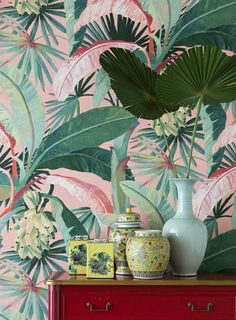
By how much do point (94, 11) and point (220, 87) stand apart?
86cm

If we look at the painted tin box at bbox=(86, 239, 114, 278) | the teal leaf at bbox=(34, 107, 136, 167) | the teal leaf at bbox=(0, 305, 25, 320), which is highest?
the teal leaf at bbox=(34, 107, 136, 167)

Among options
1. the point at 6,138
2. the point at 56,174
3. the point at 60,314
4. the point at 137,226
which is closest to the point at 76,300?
the point at 60,314

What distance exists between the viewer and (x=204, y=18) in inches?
150

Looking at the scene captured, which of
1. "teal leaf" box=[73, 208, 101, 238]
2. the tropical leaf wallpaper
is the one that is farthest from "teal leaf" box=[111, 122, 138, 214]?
"teal leaf" box=[73, 208, 101, 238]

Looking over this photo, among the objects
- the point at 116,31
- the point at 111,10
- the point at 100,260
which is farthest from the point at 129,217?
the point at 111,10

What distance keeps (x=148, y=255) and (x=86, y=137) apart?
79cm

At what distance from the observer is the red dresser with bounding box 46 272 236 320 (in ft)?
10.8

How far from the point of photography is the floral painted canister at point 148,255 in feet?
10.8

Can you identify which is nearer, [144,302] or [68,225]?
[144,302]

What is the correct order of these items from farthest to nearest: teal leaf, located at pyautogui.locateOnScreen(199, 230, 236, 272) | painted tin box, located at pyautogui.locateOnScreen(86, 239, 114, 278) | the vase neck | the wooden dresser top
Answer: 1. teal leaf, located at pyautogui.locateOnScreen(199, 230, 236, 272)
2. the vase neck
3. painted tin box, located at pyautogui.locateOnScreen(86, 239, 114, 278)
4. the wooden dresser top

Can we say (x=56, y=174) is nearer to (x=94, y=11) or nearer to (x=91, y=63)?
(x=91, y=63)

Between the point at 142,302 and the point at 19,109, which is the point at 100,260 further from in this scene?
the point at 19,109

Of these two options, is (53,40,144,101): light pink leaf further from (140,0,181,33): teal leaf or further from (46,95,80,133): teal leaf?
(140,0,181,33): teal leaf

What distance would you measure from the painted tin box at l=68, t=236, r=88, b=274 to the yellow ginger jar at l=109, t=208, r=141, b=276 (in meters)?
0.15
